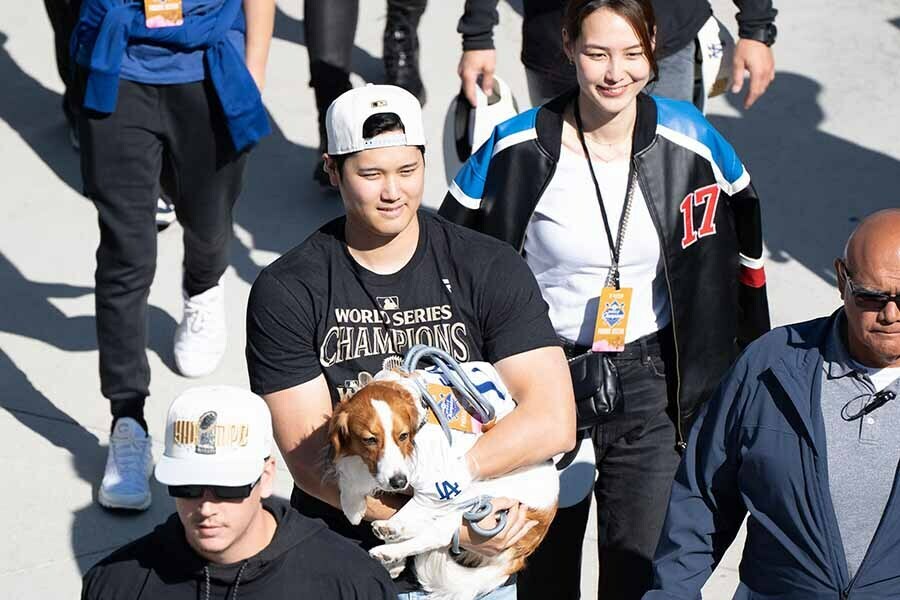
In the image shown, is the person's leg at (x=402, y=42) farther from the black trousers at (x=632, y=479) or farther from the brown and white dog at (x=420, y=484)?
the brown and white dog at (x=420, y=484)

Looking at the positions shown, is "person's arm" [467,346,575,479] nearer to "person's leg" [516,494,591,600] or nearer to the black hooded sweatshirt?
the black hooded sweatshirt

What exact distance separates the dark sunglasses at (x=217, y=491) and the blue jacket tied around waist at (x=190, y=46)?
274 cm

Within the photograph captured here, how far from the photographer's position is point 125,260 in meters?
5.80

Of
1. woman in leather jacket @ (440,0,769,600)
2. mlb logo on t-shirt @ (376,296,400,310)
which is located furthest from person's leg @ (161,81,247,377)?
mlb logo on t-shirt @ (376,296,400,310)

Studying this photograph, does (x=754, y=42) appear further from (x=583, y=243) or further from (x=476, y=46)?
(x=583, y=243)

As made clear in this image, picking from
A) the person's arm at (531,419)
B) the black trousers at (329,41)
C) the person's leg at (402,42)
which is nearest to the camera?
the person's arm at (531,419)

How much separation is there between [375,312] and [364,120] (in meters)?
0.47

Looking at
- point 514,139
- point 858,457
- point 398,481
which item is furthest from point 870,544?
point 514,139

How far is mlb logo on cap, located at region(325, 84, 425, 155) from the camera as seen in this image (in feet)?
12.7

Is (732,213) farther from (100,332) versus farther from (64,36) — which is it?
(64,36)

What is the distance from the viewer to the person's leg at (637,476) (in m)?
4.71

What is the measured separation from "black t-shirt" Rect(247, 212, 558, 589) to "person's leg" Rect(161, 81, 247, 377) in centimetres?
202

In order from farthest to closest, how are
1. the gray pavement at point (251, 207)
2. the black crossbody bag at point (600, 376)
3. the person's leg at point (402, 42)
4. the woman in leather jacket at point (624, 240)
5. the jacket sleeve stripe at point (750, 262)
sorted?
1. the person's leg at point (402, 42)
2. the gray pavement at point (251, 207)
3. the jacket sleeve stripe at point (750, 262)
4. the woman in leather jacket at point (624, 240)
5. the black crossbody bag at point (600, 376)

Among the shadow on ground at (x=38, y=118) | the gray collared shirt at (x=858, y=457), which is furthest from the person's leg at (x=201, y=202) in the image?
the gray collared shirt at (x=858, y=457)
